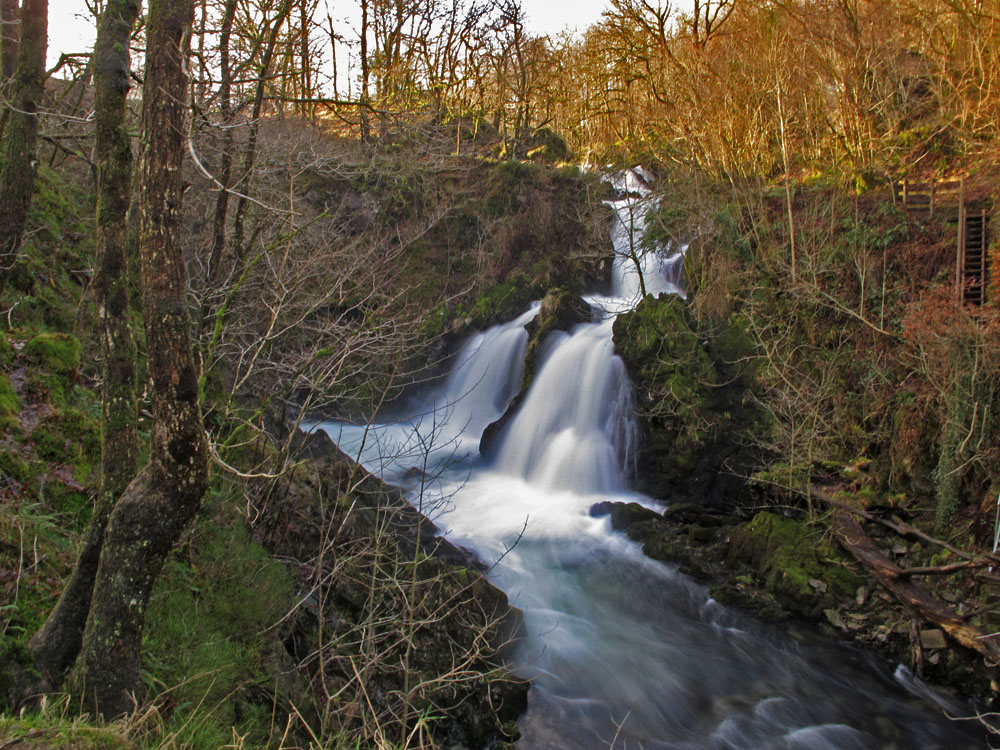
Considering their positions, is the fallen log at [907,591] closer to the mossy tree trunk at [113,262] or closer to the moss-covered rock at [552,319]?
the moss-covered rock at [552,319]

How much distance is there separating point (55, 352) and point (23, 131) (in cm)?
194

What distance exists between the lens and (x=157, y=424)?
10.1ft

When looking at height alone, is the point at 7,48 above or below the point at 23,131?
above

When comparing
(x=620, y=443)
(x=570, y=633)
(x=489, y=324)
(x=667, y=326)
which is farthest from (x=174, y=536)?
(x=489, y=324)

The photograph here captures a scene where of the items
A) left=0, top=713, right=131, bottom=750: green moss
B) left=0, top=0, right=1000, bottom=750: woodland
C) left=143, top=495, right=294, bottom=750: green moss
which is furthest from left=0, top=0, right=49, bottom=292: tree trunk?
left=0, top=713, right=131, bottom=750: green moss

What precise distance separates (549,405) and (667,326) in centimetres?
299

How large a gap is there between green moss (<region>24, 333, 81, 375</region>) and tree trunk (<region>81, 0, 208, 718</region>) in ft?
11.4

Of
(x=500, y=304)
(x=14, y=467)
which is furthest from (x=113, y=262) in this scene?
(x=500, y=304)

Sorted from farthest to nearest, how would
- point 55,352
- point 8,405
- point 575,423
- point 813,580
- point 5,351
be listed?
point 575,423, point 813,580, point 55,352, point 5,351, point 8,405

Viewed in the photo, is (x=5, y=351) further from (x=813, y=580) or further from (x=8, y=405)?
(x=813, y=580)

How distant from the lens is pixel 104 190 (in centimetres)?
346

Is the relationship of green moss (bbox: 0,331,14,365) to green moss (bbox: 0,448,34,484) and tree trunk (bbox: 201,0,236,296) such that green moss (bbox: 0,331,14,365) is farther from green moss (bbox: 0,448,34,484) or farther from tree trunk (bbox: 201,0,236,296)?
tree trunk (bbox: 201,0,236,296)

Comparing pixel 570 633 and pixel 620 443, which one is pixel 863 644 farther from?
pixel 620 443

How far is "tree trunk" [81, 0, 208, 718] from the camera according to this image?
3080mm
